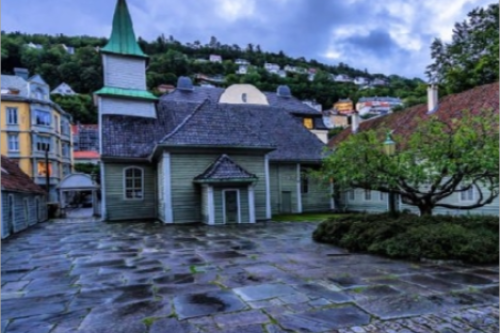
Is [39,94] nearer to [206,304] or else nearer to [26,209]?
[26,209]

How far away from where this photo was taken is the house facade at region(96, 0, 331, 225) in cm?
1578

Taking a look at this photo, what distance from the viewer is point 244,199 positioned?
1580cm

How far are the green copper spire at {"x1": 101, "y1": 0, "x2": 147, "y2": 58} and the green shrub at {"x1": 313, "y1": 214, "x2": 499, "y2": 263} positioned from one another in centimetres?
1599

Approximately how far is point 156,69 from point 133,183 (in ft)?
247

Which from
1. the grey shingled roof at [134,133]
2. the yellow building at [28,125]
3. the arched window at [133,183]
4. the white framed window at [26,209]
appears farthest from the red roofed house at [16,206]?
the yellow building at [28,125]

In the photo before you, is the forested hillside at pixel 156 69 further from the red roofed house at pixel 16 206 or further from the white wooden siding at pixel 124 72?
the red roofed house at pixel 16 206

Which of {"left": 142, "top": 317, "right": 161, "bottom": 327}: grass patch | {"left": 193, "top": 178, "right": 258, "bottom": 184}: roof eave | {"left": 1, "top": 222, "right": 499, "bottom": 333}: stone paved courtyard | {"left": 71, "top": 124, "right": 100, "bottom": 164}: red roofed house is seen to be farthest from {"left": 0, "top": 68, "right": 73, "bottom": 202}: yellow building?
{"left": 142, "top": 317, "right": 161, "bottom": 327}: grass patch

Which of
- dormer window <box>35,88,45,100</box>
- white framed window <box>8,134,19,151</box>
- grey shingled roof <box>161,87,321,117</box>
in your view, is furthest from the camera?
dormer window <box>35,88,45,100</box>

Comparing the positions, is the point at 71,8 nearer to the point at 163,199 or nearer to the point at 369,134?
the point at 369,134

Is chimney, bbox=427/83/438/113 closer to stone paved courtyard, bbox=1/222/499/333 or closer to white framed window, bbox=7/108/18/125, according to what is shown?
stone paved courtyard, bbox=1/222/499/333

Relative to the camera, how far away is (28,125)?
37844 mm

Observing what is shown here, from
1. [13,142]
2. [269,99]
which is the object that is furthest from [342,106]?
[13,142]

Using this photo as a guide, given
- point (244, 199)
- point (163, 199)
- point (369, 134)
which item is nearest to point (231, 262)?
point (369, 134)

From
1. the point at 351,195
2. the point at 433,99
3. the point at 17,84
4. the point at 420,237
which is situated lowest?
the point at 351,195
